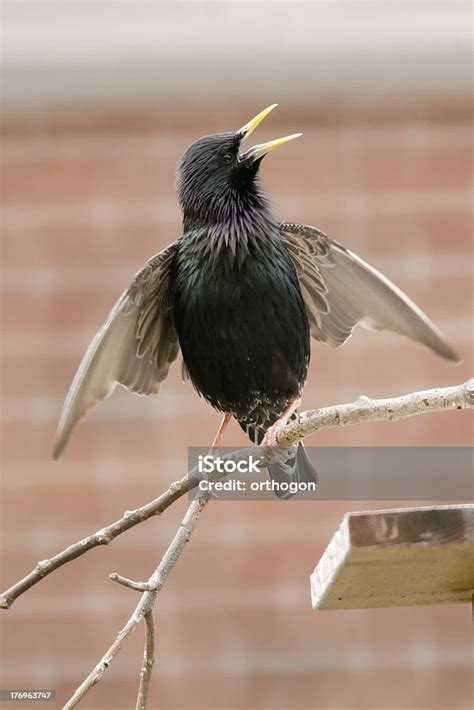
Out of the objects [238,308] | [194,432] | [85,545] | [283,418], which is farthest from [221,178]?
[194,432]

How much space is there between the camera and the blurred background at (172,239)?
13.0 ft

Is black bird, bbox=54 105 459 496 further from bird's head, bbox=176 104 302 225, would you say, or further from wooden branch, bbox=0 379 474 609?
wooden branch, bbox=0 379 474 609

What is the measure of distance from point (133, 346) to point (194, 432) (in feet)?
4.35

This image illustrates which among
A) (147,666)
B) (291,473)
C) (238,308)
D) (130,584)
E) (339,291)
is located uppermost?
(339,291)

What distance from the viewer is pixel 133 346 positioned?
2766mm

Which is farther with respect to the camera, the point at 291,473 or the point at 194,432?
the point at 194,432

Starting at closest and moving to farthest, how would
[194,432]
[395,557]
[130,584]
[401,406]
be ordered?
[130,584] < [401,406] < [395,557] < [194,432]

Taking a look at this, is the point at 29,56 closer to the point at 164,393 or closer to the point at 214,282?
the point at 164,393

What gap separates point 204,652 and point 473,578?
1917mm

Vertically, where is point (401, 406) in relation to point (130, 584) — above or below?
above

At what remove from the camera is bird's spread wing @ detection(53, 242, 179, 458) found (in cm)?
250

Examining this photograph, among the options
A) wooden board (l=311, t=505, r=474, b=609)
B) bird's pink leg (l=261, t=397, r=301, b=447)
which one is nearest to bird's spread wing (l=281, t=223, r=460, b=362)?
bird's pink leg (l=261, t=397, r=301, b=447)

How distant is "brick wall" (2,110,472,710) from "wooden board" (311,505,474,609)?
5.38 feet

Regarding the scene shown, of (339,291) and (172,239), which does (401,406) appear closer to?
(339,291)
